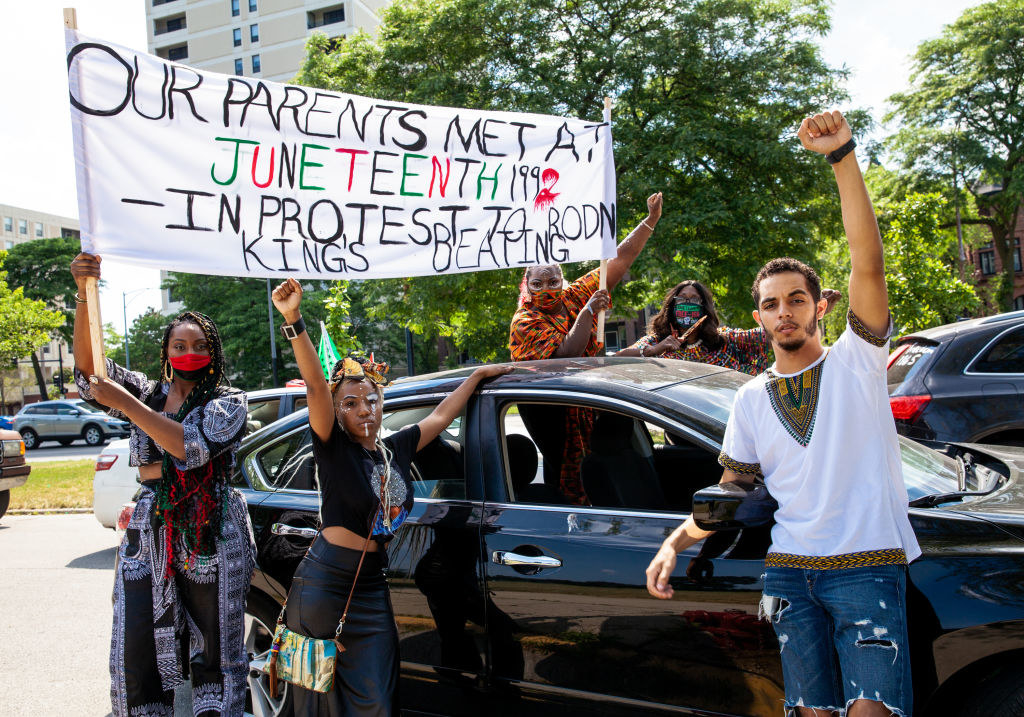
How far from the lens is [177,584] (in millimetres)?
3150

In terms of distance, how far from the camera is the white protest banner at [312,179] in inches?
133

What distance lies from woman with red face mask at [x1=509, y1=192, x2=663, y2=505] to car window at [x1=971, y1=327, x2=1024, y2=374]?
10.2 feet

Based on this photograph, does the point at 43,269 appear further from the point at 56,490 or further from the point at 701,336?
the point at 701,336

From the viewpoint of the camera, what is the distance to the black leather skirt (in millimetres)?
2729

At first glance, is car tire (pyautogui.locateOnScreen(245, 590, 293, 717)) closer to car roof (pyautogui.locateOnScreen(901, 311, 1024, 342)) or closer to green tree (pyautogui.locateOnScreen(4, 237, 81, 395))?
car roof (pyautogui.locateOnScreen(901, 311, 1024, 342))

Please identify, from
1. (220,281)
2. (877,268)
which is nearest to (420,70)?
(877,268)

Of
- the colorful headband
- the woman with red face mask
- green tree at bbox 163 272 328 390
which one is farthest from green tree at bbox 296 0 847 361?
green tree at bbox 163 272 328 390

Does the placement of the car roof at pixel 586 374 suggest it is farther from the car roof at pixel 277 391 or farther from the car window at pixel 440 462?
the car roof at pixel 277 391

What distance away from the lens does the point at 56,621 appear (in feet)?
18.8

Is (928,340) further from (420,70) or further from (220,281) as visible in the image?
(220,281)

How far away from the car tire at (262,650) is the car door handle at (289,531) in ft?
1.05

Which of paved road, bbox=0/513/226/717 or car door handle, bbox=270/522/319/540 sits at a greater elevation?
car door handle, bbox=270/522/319/540

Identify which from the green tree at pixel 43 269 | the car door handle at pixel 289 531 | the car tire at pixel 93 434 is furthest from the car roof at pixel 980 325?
the green tree at pixel 43 269

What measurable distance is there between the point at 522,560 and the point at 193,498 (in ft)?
4.44
